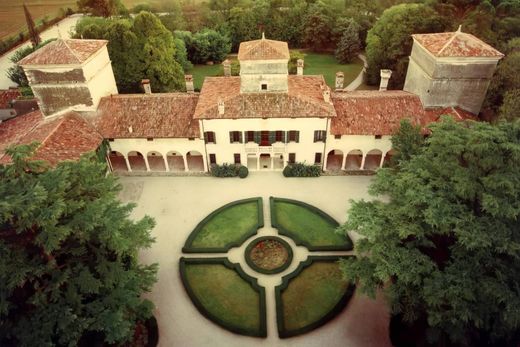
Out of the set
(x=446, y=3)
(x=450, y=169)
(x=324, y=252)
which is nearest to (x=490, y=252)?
(x=450, y=169)

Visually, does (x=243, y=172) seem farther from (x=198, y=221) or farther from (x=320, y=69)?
(x=320, y=69)

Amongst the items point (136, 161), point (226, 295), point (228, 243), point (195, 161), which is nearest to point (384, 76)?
point (195, 161)

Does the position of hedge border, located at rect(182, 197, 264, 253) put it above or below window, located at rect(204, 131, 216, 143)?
below

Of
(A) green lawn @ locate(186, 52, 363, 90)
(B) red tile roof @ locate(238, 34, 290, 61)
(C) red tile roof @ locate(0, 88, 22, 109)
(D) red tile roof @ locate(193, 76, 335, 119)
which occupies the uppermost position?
(B) red tile roof @ locate(238, 34, 290, 61)

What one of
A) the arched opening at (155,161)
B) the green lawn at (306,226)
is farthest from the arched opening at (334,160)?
the arched opening at (155,161)

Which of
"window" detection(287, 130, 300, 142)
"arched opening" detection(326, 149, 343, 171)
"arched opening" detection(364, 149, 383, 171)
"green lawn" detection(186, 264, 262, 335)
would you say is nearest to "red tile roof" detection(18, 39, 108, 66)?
"window" detection(287, 130, 300, 142)

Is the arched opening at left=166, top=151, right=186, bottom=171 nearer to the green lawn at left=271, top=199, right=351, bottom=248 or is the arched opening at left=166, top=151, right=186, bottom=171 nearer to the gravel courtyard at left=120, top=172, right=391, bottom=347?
the gravel courtyard at left=120, top=172, right=391, bottom=347

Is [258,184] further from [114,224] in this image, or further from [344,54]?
[344,54]
